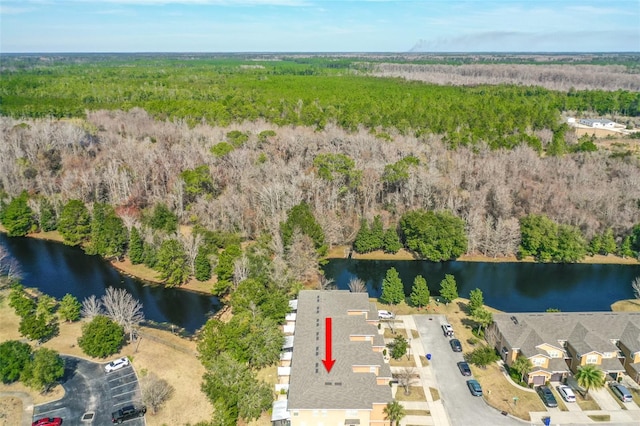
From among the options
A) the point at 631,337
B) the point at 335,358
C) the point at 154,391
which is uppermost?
the point at 335,358

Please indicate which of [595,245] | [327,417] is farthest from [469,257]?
[327,417]

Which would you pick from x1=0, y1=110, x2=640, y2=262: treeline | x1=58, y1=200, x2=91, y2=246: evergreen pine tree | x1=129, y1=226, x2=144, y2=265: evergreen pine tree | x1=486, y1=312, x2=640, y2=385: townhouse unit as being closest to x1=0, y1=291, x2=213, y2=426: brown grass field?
x1=0, y1=110, x2=640, y2=262: treeline

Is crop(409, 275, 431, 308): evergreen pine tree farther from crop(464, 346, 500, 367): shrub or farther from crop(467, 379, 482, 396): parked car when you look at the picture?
crop(467, 379, 482, 396): parked car

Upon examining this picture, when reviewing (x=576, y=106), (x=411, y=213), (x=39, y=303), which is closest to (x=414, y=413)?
(x=411, y=213)

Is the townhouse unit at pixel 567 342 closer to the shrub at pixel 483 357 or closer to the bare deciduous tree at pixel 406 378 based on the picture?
the shrub at pixel 483 357

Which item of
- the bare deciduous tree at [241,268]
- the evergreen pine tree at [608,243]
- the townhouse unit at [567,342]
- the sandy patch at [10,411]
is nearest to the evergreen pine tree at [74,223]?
the bare deciduous tree at [241,268]

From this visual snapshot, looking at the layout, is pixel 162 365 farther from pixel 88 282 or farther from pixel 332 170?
pixel 332 170

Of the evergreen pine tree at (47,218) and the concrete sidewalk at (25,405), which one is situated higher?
the evergreen pine tree at (47,218)
